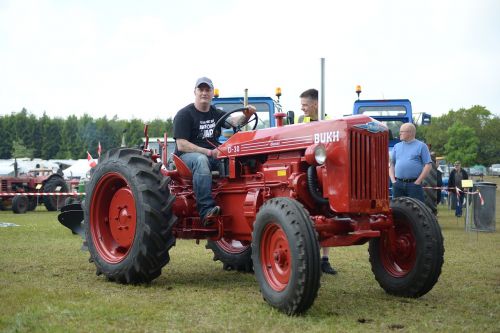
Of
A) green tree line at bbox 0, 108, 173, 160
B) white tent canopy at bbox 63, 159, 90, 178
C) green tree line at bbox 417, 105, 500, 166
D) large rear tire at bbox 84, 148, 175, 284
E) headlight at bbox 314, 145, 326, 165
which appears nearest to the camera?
headlight at bbox 314, 145, 326, 165

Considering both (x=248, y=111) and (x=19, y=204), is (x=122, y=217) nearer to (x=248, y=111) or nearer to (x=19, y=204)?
(x=248, y=111)

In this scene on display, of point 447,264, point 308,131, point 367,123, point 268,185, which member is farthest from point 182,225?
point 447,264

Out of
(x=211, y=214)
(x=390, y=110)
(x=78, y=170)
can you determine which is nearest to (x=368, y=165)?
(x=211, y=214)

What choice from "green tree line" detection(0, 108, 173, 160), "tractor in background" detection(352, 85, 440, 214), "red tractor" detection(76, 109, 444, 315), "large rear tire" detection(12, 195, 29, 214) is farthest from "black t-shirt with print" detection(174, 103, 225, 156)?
"green tree line" detection(0, 108, 173, 160)

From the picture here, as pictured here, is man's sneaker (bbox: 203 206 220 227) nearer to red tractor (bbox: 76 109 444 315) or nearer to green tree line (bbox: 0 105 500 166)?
red tractor (bbox: 76 109 444 315)

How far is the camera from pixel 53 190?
68.4 feet

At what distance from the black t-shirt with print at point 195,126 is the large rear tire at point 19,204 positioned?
14.5 metres

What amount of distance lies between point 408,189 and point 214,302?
4.16 m

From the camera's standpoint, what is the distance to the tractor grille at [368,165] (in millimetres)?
4969

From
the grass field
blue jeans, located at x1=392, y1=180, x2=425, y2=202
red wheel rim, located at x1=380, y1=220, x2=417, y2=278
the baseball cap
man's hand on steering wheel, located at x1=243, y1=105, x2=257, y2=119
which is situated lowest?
the grass field

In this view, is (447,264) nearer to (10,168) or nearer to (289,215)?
(289,215)

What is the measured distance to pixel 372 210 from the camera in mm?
5082

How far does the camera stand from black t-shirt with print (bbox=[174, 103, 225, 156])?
641 cm

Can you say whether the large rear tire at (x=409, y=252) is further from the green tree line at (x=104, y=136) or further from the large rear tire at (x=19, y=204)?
the green tree line at (x=104, y=136)
